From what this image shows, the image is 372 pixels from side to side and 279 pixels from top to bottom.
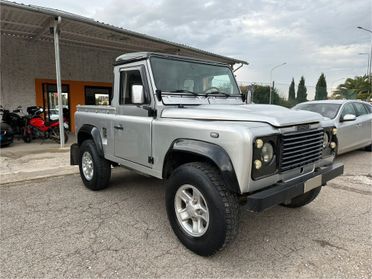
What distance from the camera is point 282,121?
9.18 ft

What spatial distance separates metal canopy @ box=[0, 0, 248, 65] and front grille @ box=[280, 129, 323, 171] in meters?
7.64

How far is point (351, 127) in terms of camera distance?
7.34 m

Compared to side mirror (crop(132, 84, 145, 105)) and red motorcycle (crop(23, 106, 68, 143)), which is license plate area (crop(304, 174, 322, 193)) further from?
red motorcycle (crop(23, 106, 68, 143))

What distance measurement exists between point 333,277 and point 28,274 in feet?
9.01

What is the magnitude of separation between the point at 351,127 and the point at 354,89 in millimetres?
27294

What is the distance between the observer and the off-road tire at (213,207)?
259cm

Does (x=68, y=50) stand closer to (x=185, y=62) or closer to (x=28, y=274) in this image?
(x=185, y=62)

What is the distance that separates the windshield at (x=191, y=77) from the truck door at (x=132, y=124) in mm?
216

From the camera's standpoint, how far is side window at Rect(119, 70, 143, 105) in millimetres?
3811

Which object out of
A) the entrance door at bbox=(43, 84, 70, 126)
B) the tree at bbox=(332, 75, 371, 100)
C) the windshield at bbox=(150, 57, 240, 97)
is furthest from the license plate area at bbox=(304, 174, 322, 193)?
the tree at bbox=(332, 75, 371, 100)

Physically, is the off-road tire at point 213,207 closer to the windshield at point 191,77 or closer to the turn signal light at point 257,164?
the turn signal light at point 257,164

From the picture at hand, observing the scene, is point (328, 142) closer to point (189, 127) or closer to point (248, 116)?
point (248, 116)

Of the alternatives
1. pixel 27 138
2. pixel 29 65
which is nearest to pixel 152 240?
pixel 27 138

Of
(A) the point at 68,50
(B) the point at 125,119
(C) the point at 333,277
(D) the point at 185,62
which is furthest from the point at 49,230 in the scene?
(A) the point at 68,50
